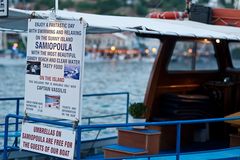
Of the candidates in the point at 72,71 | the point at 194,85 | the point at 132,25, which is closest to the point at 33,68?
the point at 72,71

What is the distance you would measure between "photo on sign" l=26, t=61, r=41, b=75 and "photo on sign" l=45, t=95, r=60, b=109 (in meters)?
0.34

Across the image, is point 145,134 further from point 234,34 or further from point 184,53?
point 184,53

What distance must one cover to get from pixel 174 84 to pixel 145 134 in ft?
10.2

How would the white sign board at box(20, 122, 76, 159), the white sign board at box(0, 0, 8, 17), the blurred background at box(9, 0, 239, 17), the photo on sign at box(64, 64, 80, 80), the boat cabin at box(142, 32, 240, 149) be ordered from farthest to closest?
the blurred background at box(9, 0, 239, 17) → the boat cabin at box(142, 32, 240, 149) → the white sign board at box(0, 0, 8, 17) → the white sign board at box(20, 122, 76, 159) → the photo on sign at box(64, 64, 80, 80)

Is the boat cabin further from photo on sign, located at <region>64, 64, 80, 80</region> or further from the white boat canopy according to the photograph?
photo on sign, located at <region>64, 64, 80, 80</region>

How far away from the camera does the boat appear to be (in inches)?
359

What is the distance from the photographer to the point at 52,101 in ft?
25.1

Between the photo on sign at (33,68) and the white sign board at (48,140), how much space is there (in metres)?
0.63

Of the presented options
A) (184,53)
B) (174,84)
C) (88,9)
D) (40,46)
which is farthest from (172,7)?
(88,9)

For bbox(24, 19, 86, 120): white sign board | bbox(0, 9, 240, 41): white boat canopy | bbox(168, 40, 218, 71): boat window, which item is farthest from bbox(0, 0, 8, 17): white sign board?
bbox(168, 40, 218, 71): boat window

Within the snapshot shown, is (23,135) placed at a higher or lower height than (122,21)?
lower

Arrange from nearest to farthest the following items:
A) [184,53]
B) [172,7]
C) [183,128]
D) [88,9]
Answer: [183,128] → [184,53] → [172,7] → [88,9]

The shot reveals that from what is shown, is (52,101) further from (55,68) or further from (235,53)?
(235,53)

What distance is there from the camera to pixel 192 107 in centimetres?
1145
